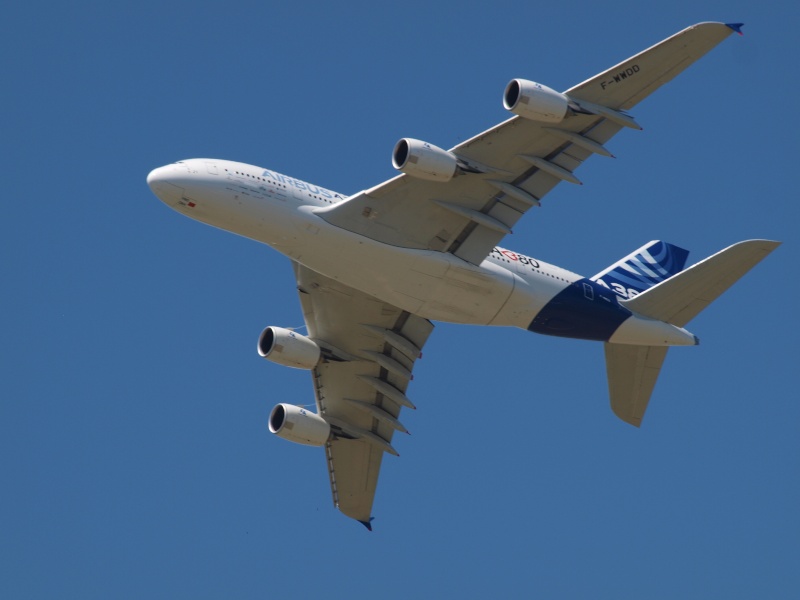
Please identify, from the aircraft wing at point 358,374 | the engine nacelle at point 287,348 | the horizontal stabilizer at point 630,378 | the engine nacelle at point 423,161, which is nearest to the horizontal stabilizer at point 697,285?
the horizontal stabilizer at point 630,378

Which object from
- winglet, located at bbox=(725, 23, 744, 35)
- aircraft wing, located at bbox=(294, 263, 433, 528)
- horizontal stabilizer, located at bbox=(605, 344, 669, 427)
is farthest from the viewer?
aircraft wing, located at bbox=(294, 263, 433, 528)

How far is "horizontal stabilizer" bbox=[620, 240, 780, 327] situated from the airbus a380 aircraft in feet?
0.18

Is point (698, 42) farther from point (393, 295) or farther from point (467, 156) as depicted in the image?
point (393, 295)

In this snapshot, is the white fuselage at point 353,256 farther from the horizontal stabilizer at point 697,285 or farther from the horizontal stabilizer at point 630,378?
the horizontal stabilizer at point 630,378

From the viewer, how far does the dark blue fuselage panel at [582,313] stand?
53.2m

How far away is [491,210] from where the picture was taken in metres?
50.9

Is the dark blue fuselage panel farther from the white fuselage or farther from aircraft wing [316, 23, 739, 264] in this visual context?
aircraft wing [316, 23, 739, 264]

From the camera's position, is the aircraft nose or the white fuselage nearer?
the aircraft nose

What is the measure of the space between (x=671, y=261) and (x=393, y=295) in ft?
45.3

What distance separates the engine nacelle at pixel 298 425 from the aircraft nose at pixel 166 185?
42.3 ft

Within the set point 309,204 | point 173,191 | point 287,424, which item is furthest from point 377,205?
point 287,424

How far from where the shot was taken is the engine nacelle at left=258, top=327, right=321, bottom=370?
55.8 metres

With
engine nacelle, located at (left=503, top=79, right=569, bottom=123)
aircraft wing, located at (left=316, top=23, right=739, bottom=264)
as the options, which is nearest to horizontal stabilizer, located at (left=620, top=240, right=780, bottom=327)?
aircraft wing, located at (left=316, top=23, right=739, bottom=264)

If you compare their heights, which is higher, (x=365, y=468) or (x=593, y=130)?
(x=593, y=130)
